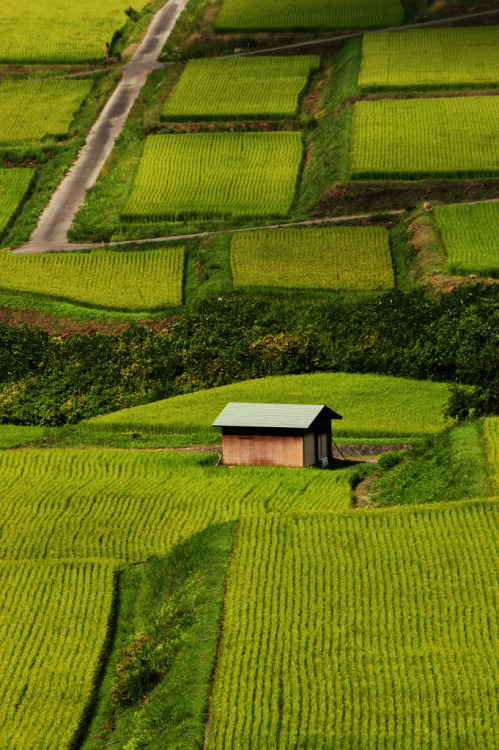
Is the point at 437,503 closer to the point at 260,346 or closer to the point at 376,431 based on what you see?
the point at 376,431

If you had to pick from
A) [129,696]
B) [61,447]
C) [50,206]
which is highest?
[50,206]

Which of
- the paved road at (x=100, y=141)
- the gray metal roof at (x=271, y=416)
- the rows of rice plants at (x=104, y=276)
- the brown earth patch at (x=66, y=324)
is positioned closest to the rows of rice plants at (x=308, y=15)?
the paved road at (x=100, y=141)

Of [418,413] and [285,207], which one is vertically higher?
[285,207]

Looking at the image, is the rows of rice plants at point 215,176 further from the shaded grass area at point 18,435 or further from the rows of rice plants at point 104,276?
the shaded grass area at point 18,435

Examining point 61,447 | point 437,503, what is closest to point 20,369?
point 61,447

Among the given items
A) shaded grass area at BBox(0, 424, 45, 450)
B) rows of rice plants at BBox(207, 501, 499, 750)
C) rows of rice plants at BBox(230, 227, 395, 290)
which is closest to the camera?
rows of rice plants at BBox(207, 501, 499, 750)

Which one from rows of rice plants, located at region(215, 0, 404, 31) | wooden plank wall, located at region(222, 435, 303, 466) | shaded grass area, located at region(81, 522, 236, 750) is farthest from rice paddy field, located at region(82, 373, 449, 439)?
rows of rice plants, located at region(215, 0, 404, 31)

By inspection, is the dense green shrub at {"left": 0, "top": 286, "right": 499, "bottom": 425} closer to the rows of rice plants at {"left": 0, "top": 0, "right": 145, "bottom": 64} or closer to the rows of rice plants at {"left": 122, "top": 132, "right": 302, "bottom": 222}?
the rows of rice plants at {"left": 122, "top": 132, "right": 302, "bottom": 222}
